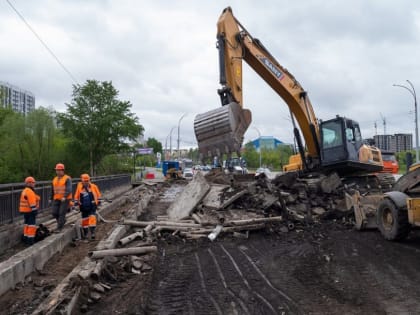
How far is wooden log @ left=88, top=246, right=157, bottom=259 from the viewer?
7856 mm

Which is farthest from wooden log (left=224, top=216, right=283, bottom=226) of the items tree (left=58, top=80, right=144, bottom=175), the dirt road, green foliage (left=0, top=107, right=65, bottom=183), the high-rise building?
the high-rise building

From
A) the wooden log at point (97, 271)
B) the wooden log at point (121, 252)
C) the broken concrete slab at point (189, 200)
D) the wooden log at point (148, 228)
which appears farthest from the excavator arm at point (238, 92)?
the wooden log at point (97, 271)

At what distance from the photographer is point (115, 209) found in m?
18.0

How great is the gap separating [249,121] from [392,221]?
4853 millimetres

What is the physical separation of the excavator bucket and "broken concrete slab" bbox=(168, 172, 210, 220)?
1.94 meters

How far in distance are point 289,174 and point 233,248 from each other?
5681mm

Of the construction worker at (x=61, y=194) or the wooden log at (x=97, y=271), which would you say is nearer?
the wooden log at (x=97, y=271)

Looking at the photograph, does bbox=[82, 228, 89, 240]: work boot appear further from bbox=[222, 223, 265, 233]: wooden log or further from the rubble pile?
bbox=[222, 223, 265, 233]: wooden log

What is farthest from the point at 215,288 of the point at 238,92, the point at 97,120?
the point at 97,120

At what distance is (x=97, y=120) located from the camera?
104 ft

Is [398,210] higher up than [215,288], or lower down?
higher up

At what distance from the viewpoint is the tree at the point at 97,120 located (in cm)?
3209

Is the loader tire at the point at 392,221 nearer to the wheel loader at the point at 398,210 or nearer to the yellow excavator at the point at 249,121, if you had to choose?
the wheel loader at the point at 398,210

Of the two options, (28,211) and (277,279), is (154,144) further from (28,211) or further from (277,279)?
(277,279)
